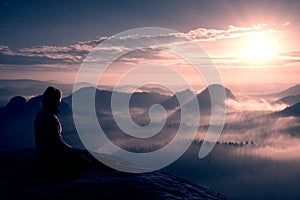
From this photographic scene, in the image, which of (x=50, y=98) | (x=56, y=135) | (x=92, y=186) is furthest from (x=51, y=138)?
(x=92, y=186)

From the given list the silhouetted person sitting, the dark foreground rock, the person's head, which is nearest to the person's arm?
the silhouetted person sitting

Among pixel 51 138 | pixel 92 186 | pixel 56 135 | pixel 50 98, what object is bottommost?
pixel 92 186

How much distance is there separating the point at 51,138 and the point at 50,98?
6.11 feet

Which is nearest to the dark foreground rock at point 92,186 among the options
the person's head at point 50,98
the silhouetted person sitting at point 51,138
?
the silhouetted person sitting at point 51,138

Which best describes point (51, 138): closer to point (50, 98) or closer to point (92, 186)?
point (50, 98)

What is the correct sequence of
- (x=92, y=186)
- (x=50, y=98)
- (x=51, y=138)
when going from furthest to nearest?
(x=50, y=98) → (x=51, y=138) → (x=92, y=186)

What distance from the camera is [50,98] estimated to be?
15.0 metres

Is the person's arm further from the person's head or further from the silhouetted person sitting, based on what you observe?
the person's head

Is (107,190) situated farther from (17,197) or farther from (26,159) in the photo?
(26,159)

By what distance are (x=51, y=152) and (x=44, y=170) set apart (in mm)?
1501

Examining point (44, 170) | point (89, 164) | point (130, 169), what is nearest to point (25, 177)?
point (44, 170)

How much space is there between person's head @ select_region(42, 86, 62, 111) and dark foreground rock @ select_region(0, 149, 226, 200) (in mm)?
3421

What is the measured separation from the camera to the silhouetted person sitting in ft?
48.3

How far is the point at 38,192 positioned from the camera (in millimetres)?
13172
